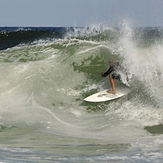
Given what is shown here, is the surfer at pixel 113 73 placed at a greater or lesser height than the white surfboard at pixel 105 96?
greater

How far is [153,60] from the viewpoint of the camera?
40.5 feet

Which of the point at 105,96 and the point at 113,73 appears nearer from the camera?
the point at 105,96

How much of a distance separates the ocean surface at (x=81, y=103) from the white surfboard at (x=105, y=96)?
145mm

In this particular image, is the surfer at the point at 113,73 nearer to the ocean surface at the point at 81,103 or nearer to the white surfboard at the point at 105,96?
the white surfboard at the point at 105,96

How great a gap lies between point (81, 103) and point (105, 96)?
2.14 feet

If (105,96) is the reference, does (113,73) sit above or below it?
above

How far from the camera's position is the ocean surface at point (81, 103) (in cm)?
695

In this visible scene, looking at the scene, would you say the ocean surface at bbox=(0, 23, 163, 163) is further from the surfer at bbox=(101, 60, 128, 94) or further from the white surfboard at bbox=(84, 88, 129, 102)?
the surfer at bbox=(101, 60, 128, 94)

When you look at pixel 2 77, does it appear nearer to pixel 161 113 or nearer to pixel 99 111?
pixel 99 111

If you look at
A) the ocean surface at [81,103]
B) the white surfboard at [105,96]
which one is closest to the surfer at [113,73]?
the white surfboard at [105,96]

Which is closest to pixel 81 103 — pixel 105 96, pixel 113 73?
pixel 105 96

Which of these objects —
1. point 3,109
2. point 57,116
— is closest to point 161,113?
point 57,116

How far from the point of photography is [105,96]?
1087cm

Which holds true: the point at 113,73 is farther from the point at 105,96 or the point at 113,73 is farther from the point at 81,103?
the point at 81,103
